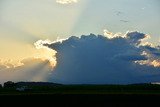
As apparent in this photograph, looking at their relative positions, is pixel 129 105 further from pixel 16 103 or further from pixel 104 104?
pixel 16 103

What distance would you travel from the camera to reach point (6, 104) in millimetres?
87562

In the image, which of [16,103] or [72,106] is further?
[16,103]

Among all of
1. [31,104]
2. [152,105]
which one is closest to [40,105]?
[31,104]

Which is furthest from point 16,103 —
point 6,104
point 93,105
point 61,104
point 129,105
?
point 129,105

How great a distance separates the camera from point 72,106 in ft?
275

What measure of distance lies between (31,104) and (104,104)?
14069mm

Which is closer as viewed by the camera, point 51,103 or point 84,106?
point 84,106

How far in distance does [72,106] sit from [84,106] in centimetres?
225

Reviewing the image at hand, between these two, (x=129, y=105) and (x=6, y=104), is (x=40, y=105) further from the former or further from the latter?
(x=129, y=105)

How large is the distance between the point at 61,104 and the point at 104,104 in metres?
8.43

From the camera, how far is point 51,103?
90188mm

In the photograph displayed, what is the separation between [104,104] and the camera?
294 ft

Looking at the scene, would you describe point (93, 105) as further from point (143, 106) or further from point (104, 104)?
point (143, 106)

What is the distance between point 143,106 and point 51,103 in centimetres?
1786
